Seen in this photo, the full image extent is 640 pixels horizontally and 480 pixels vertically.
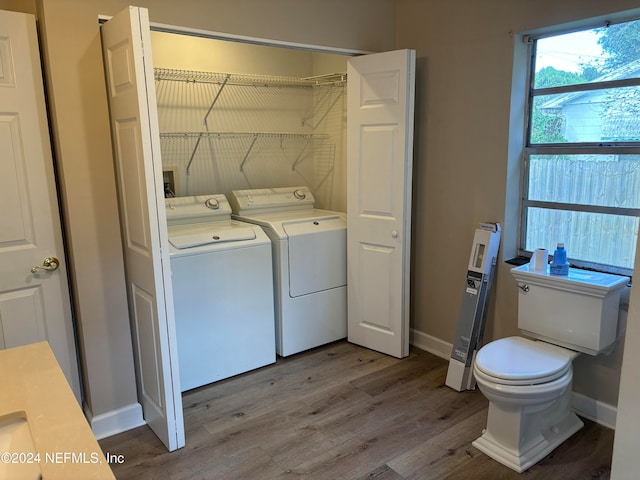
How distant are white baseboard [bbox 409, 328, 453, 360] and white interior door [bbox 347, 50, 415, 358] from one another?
0.19 metres

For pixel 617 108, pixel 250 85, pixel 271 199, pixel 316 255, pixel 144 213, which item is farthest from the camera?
pixel 250 85

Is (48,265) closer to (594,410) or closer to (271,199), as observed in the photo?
(271,199)

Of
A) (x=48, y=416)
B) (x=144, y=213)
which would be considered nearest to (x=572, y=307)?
(x=144, y=213)

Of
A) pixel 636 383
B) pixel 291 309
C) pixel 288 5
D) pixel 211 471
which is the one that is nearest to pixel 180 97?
pixel 288 5

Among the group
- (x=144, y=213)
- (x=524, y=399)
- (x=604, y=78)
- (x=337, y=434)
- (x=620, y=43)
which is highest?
(x=620, y=43)

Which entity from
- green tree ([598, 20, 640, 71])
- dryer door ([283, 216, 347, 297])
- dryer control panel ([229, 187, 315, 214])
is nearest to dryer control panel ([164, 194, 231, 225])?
dryer control panel ([229, 187, 315, 214])

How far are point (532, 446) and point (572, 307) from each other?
0.66 m

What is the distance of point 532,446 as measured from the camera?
219 centimetres

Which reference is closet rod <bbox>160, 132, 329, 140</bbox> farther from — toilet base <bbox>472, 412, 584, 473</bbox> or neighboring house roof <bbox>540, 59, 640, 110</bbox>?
toilet base <bbox>472, 412, 584, 473</bbox>

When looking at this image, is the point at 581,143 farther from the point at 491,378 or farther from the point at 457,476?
the point at 457,476

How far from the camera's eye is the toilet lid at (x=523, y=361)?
2070mm

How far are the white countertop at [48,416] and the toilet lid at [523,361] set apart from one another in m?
1.66

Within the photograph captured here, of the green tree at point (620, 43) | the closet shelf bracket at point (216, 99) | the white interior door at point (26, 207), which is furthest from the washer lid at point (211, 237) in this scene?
the green tree at point (620, 43)

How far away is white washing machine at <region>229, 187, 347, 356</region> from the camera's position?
307 cm
